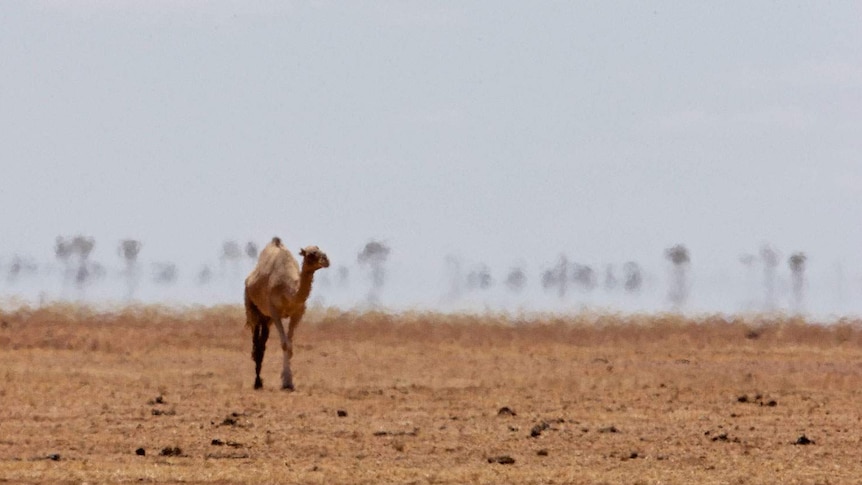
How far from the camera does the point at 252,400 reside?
66.4ft

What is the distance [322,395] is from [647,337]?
2066 cm

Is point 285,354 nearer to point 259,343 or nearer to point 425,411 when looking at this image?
point 259,343

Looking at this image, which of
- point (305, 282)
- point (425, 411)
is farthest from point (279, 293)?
point (425, 411)

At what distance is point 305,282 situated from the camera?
23109 mm

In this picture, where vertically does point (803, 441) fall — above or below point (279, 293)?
below

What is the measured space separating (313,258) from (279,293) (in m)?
1.05

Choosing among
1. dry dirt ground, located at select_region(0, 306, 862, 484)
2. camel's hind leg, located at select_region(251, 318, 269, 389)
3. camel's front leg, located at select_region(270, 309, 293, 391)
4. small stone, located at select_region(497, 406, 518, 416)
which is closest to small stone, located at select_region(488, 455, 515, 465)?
dry dirt ground, located at select_region(0, 306, 862, 484)

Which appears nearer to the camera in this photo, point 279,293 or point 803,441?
point 803,441

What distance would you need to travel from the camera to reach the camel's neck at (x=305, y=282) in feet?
75.6

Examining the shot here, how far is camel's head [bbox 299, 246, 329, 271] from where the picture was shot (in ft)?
74.8

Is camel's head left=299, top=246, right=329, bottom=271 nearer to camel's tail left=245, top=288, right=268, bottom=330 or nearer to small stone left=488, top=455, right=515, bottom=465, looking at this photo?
camel's tail left=245, top=288, right=268, bottom=330

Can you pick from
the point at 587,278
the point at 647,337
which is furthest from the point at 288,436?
the point at 587,278

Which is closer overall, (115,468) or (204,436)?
(115,468)

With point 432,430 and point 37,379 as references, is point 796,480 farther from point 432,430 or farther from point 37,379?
point 37,379
